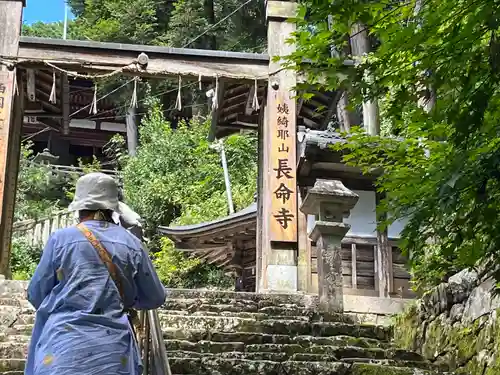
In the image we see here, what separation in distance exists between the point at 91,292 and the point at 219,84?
31.3 feet

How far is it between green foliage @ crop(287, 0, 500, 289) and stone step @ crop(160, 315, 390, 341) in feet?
11.4

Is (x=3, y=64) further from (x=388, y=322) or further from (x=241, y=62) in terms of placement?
(x=388, y=322)

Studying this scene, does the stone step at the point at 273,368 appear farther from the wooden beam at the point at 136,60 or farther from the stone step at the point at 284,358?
the wooden beam at the point at 136,60

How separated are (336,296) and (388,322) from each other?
3.26 feet

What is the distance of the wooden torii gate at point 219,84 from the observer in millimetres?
11086

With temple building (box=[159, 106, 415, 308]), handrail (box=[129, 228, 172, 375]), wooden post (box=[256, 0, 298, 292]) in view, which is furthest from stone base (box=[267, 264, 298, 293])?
handrail (box=[129, 228, 172, 375])

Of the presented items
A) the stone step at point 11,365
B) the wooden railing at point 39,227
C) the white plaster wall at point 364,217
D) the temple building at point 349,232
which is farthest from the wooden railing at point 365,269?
the wooden railing at point 39,227

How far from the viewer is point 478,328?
20.1 feet

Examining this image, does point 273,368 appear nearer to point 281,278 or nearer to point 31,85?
point 281,278

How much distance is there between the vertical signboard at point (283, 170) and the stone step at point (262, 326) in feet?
11.7

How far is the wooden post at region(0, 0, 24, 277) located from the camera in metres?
11.1

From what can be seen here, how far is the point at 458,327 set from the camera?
259 inches

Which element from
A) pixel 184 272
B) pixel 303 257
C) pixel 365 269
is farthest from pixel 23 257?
pixel 365 269

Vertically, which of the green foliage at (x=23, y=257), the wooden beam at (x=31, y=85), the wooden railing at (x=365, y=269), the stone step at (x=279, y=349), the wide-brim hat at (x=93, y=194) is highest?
the wooden beam at (x=31, y=85)
